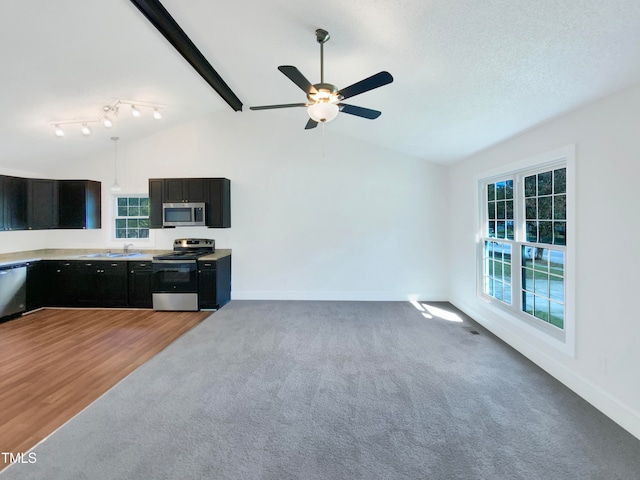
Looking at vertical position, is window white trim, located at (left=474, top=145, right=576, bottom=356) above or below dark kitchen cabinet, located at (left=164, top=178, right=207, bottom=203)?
below

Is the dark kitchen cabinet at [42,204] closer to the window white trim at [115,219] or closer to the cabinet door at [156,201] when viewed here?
the window white trim at [115,219]

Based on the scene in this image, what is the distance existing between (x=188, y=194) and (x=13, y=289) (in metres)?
2.86

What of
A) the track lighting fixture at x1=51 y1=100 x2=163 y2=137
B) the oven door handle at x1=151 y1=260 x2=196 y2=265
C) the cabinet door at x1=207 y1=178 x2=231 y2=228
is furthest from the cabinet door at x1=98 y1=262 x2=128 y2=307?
the track lighting fixture at x1=51 y1=100 x2=163 y2=137

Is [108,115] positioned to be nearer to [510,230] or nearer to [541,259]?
[510,230]

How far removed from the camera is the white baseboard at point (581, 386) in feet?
7.13

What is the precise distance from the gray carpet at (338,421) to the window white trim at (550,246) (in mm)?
362

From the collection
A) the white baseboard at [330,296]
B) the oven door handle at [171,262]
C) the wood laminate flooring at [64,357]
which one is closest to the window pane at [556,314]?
the white baseboard at [330,296]

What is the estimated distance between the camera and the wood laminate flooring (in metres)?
2.33

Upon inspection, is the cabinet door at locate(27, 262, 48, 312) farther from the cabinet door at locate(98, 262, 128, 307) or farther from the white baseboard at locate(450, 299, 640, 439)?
the white baseboard at locate(450, 299, 640, 439)

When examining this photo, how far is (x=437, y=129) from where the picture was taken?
13.3 feet

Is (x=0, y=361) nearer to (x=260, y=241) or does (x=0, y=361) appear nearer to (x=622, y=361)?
(x=260, y=241)

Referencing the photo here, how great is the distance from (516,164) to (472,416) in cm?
273

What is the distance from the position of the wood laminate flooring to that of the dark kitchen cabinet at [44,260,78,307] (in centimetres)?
20

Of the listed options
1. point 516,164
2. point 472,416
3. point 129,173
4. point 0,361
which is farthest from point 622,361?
point 129,173
